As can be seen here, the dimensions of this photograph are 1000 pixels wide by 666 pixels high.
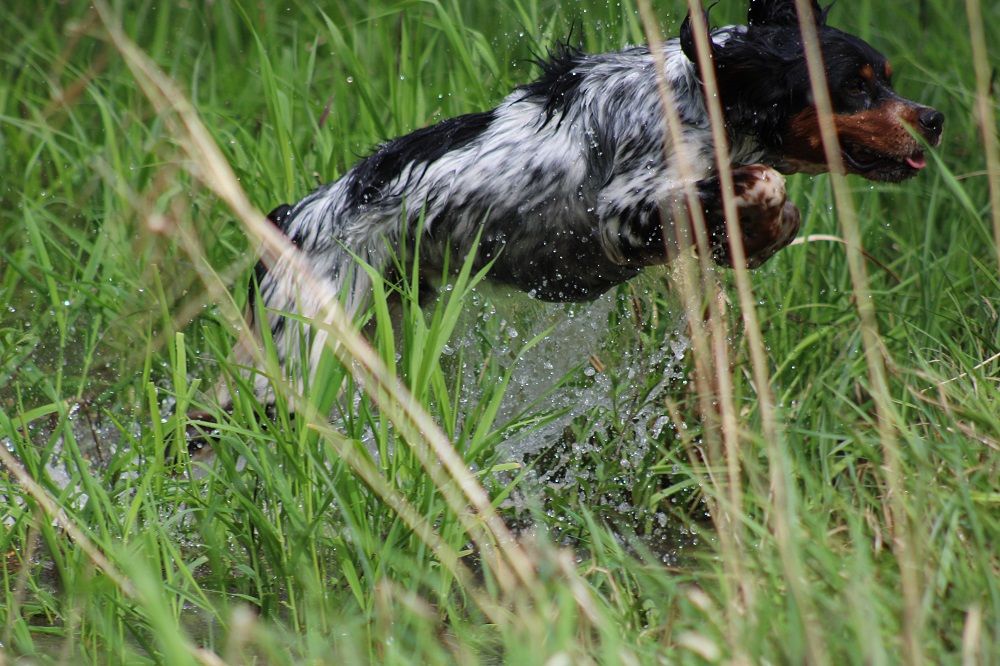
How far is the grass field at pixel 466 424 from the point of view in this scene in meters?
1.93

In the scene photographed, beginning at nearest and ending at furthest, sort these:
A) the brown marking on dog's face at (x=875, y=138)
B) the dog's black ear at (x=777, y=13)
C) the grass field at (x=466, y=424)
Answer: the grass field at (x=466, y=424)
the brown marking on dog's face at (x=875, y=138)
the dog's black ear at (x=777, y=13)

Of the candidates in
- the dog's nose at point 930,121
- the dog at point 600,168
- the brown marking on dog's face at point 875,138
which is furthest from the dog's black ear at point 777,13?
the dog's nose at point 930,121

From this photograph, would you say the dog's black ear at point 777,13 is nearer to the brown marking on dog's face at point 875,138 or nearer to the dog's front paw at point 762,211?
the brown marking on dog's face at point 875,138

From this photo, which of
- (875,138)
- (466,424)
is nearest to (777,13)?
(875,138)

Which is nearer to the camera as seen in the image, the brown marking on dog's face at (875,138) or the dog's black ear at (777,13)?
the brown marking on dog's face at (875,138)

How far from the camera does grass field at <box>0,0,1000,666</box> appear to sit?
1.93m

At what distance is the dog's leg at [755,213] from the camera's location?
2844 millimetres

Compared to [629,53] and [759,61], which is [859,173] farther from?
[629,53]

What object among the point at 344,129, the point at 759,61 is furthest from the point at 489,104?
the point at 759,61

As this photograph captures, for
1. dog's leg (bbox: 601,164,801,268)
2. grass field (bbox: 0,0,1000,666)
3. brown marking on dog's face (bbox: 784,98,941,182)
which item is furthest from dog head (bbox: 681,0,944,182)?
grass field (bbox: 0,0,1000,666)

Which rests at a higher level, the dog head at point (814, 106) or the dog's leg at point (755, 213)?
the dog head at point (814, 106)

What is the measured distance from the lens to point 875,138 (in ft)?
9.73

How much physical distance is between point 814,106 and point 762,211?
1.08 ft

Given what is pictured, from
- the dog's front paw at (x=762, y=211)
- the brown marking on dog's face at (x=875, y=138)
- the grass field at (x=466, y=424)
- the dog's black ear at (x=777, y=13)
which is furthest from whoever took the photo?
the dog's black ear at (x=777, y=13)
